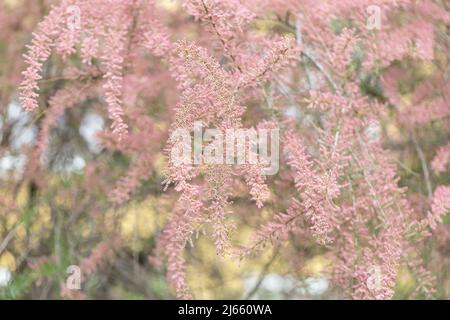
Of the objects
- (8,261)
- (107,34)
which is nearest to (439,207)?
(107,34)

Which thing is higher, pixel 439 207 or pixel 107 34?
pixel 107 34

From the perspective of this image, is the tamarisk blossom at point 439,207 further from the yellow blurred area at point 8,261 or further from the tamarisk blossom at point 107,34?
the yellow blurred area at point 8,261

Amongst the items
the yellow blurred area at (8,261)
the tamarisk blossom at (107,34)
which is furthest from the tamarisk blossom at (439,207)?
the yellow blurred area at (8,261)

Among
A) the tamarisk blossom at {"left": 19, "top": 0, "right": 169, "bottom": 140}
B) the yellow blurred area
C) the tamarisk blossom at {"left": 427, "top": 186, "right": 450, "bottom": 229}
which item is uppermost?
the tamarisk blossom at {"left": 19, "top": 0, "right": 169, "bottom": 140}

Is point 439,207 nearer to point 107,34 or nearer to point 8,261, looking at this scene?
point 107,34

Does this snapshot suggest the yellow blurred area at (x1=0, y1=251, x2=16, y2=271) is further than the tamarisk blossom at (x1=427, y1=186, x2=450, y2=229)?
Yes

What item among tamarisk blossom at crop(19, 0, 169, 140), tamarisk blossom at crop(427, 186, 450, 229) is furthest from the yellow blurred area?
tamarisk blossom at crop(427, 186, 450, 229)

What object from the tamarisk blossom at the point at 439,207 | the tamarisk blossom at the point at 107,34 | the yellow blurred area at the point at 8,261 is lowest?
the yellow blurred area at the point at 8,261

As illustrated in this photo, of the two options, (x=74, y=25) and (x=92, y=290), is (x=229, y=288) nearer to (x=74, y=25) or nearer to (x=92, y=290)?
(x=92, y=290)

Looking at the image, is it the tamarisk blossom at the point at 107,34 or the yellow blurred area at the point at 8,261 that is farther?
the yellow blurred area at the point at 8,261

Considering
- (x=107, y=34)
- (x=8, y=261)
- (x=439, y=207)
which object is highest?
(x=107, y=34)

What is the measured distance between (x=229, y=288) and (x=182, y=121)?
120cm

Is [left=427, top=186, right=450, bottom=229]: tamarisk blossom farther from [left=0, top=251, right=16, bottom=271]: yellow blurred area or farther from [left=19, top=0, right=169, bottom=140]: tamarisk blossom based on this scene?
[left=0, top=251, right=16, bottom=271]: yellow blurred area

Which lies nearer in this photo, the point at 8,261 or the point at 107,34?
the point at 107,34
